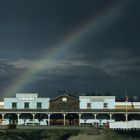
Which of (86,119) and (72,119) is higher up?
(72,119)

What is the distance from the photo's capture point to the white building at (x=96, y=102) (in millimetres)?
149375

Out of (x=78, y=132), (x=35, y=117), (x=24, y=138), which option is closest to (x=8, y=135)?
(x=24, y=138)

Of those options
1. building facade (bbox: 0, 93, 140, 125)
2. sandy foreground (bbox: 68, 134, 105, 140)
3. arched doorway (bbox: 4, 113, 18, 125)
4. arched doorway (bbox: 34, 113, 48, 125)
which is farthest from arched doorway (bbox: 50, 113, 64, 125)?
sandy foreground (bbox: 68, 134, 105, 140)

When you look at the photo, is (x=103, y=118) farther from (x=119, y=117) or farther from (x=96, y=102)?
(x=96, y=102)

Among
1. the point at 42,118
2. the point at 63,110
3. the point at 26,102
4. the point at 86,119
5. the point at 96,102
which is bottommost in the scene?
the point at 86,119

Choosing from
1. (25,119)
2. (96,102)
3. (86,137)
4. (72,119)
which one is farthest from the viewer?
(72,119)

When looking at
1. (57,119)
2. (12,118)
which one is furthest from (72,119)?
(12,118)

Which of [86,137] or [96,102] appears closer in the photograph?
[86,137]

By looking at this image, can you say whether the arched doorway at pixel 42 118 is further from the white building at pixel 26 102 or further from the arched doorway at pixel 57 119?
the white building at pixel 26 102

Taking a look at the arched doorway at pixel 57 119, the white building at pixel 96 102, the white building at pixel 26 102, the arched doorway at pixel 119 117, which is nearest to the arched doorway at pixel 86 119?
the white building at pixel 96 102

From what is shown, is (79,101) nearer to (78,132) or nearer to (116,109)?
(116,109)

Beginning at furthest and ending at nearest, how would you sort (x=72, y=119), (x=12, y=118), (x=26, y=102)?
1. (x=72, y=119)
2. (x=26, y=102)
3. (x=12, y=118)

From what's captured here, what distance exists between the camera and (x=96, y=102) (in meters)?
150

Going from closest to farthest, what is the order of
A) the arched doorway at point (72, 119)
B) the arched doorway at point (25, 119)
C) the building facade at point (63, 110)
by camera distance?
the building facade at point (63, 110), the arched doorway at point (25, 119), the arched doorway at point (72, 119)
